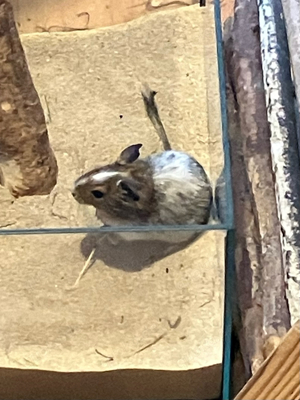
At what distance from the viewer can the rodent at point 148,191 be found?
3.89ft

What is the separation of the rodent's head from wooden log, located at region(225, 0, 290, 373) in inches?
6.6

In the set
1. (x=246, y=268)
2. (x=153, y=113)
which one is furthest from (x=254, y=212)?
(x=153, y=113)

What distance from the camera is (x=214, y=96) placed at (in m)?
1.29

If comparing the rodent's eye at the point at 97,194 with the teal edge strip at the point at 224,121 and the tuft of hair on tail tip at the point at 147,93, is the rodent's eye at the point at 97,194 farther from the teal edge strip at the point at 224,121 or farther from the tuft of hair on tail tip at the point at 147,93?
the tuft of hair on tail tip at the point at 147,93

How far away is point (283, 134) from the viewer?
1.31 m

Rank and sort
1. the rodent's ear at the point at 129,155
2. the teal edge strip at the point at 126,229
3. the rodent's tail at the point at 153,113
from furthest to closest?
the rodent's tail at the point at 153,113 → the rodent's ear at the point at 129,155 → the teal edge strip at the point at 126,229

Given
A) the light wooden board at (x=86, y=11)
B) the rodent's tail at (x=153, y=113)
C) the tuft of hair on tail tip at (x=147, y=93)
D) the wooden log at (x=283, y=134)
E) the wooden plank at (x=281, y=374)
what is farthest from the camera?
the light wooden board at (x=86, y=11)

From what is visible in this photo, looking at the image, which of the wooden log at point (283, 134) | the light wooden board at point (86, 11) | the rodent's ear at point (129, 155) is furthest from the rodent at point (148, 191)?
the light wooden board at point (86, 11)

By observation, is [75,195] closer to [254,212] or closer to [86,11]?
[254,212]

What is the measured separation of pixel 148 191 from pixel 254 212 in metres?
0.19

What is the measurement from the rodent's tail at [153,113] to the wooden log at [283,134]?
0.69ft

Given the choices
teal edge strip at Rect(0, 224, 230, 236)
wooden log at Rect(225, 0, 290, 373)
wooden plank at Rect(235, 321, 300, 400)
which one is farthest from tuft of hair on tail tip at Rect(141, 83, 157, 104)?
wooden plank at Rect(235, 321, 300, 400)

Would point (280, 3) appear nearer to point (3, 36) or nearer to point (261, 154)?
point (261, 154)

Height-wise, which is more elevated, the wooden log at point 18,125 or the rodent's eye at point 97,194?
the wooden log at point 18,125
